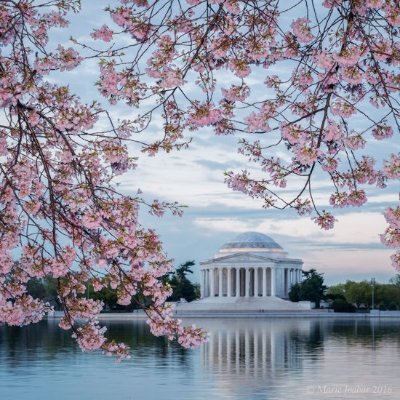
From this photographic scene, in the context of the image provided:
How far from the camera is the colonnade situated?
159 m

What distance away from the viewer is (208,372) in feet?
112

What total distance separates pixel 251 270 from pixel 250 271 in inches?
14.0

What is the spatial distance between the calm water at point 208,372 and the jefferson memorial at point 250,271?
106 metres

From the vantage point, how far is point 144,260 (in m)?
11.0

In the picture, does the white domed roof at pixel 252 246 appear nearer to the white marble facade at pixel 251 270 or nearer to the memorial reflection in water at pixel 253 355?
the white marble facade at pixel 251 270

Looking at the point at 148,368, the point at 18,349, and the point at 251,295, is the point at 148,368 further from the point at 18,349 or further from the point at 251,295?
the point at 251,295

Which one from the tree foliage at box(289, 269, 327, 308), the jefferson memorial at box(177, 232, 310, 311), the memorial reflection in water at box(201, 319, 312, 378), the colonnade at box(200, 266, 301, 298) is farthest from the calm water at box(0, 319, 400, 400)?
the colonnade at box(200, 266, 301, 298)

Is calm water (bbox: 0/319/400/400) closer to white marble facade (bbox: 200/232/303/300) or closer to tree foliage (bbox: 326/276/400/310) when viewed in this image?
tree foliage (bbox: 326/276/400/310)

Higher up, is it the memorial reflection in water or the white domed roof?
the white domed roof

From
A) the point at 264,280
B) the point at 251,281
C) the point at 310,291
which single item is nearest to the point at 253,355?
the point at 310,291

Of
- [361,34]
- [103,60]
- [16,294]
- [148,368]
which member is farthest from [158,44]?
[148,368]

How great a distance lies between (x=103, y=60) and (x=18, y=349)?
3714 cm

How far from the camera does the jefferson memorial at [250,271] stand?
159 meters

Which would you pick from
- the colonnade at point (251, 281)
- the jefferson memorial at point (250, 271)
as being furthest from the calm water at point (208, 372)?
the colonnade at point (251, 281)
